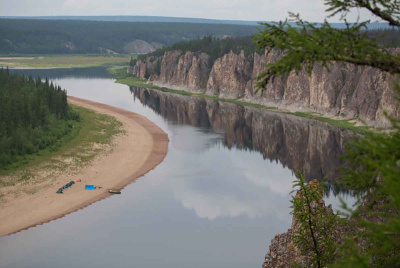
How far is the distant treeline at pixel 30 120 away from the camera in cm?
6444

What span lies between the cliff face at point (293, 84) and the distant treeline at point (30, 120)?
32630mm

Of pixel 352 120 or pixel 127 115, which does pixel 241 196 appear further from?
pixel 127 115

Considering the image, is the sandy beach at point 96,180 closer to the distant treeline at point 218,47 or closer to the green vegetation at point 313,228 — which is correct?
the green vegetation at point 313,228

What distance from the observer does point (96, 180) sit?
57.3m

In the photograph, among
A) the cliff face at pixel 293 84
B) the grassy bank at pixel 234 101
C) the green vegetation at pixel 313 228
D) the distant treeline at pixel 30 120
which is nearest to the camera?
the green vegetation at pixel 313 228

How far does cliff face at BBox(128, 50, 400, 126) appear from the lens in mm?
87375

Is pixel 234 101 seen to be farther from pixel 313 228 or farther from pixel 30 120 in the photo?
pixel 313 228

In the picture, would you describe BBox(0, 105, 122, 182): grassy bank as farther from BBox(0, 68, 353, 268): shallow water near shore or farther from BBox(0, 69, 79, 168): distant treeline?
BBox(0, 68, 353, 268): shallow water near shore

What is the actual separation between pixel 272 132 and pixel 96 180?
121ft

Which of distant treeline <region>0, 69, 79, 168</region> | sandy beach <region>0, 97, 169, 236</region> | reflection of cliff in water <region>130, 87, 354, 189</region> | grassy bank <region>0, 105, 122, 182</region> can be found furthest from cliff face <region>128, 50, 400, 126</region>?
distant treeline <region>0, 69, 79, 168</region>

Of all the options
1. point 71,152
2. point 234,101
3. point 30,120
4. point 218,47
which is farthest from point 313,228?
point 218,47

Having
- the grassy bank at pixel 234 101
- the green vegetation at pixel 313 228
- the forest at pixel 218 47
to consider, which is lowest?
the grassy bank at pixel 234 101

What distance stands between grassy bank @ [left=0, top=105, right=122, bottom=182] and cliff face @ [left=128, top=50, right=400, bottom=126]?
27.1 meters

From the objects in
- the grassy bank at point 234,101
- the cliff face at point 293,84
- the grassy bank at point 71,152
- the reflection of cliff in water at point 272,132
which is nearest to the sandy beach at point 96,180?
the grassy bank at point 71,152
